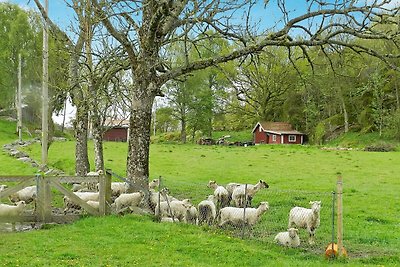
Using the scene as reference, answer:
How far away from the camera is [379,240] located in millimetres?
11445

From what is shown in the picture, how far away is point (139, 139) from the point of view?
45.7ft

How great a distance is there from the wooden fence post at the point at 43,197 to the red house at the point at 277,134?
5534 centimetres

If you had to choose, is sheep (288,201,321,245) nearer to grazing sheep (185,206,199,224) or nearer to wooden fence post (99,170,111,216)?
grazing sheep (185,206,199,224)

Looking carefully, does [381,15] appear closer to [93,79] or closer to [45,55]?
[93,79]

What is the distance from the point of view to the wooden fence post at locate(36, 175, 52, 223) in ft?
39.2

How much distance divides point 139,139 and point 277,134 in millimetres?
53686

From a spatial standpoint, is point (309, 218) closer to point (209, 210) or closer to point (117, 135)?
point (209, 210)

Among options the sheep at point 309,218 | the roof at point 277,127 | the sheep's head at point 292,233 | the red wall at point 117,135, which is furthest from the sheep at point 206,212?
the red wall at point 117,135

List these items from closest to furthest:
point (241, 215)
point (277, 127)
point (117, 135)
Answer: point (241, 215) < point (277, 127) < point (117, 135)

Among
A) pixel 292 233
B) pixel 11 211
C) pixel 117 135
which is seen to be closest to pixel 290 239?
pixel 292 233

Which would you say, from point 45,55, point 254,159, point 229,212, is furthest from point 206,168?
point 229,212

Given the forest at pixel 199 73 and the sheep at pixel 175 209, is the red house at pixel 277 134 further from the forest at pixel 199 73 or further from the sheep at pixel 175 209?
the sheep at pixel 175 209

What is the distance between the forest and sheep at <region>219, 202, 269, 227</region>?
10.3 feet

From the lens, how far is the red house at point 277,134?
66062 mm
